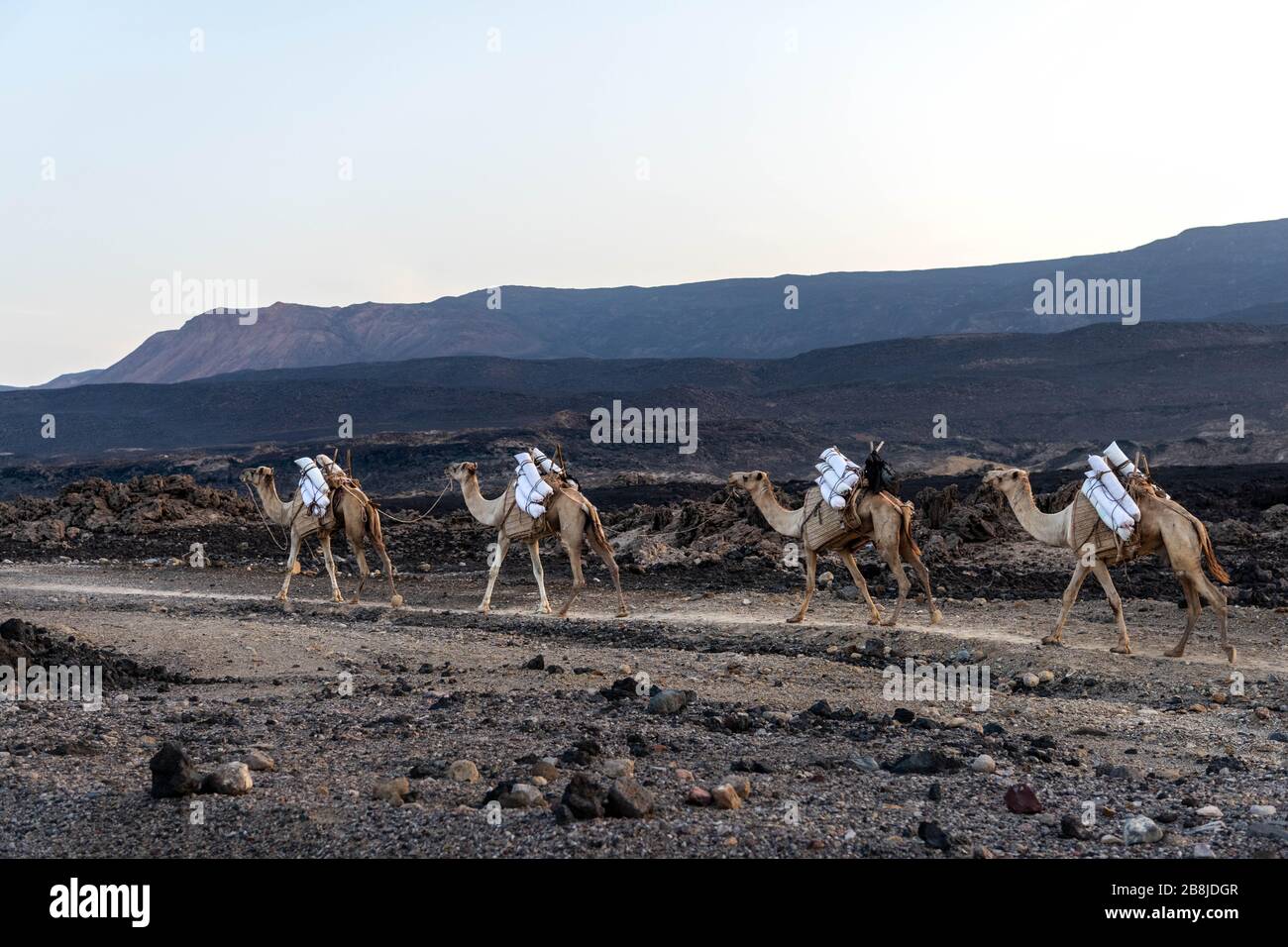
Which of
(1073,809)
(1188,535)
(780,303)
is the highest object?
(780,303)

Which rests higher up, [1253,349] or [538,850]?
[1253,349]

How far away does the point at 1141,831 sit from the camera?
7.77 metres

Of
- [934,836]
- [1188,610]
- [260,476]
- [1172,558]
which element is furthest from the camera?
[260,476]

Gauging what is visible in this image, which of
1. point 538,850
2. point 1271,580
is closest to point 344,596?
point 1271,580

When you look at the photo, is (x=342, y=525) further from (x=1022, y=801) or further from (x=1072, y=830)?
(x=1072, y=830)

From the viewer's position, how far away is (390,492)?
63.9 metres

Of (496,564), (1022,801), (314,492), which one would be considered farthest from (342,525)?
(1022,801)

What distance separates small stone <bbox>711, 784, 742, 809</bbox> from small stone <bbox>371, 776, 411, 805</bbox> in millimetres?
1858

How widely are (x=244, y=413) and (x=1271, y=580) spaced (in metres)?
96.9

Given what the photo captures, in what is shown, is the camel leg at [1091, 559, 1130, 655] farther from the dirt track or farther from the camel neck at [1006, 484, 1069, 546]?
the camel neck at [1006, 484, 1069, 546]

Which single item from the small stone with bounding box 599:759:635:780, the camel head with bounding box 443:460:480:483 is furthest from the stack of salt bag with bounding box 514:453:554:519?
the small stone with bounding box 599:759:635:780

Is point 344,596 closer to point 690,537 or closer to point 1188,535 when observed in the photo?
point 690,537

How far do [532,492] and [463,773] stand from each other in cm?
988

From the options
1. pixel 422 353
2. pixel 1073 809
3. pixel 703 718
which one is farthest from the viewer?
pixel 422 353
